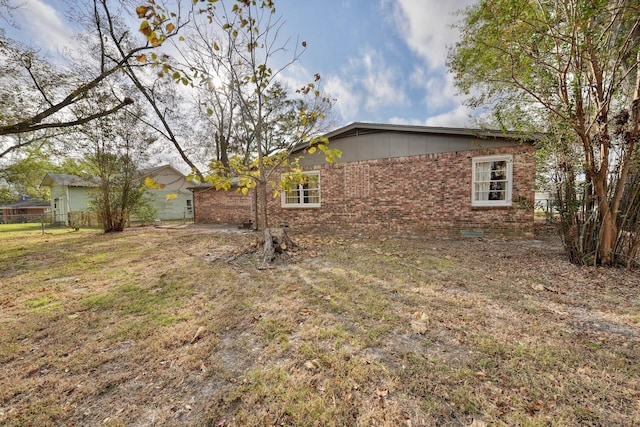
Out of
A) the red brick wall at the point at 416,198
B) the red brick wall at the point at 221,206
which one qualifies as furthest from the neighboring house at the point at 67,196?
the red brick wall at the point at 416,198

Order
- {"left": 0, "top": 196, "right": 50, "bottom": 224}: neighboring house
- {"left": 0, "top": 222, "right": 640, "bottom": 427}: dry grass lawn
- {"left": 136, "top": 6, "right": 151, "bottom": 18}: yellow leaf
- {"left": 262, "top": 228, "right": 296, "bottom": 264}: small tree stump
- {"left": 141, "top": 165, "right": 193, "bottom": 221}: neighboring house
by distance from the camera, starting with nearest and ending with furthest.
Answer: {"left": 0, "top": 222, "right": 640, "bottom": 427}: dry grass lawn
{"left": 136, "top": 6, "right": 151, "bottom": 18}: yellow leaf
{"left": 262, "top": 228, "right": 296, "bottom": 264}: small tree stump
{"left": 141, "top": 165, "right": 193, "bottom": 221}: neighboring house
{"left": 0, "top": 196, "right": 50, "bottom": 224}: neighboring house

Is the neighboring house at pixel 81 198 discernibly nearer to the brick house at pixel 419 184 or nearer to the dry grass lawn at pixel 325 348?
the brick house at pixel 419 184

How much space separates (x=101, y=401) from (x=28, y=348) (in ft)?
4.60

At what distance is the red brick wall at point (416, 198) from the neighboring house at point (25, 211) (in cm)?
1696

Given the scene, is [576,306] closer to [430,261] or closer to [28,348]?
[430,261]

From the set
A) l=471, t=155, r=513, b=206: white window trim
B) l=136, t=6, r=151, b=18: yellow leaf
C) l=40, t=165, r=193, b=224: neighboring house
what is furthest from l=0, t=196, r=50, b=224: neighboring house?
l=471, t=155, r=513, b=206: white window trim

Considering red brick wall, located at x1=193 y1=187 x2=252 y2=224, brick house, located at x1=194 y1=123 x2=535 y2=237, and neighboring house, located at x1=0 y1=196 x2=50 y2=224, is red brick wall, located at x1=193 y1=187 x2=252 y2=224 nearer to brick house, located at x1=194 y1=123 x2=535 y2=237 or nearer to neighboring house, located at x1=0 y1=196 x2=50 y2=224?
brick house, located at x1=194 y1=123 x2=535 y2=237

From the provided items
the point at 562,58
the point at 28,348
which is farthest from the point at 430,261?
the point at 28,348

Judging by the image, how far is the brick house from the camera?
7.34 m

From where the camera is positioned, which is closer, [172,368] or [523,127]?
[172,368]

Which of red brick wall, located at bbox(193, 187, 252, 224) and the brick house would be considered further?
red brick wall, located at bbox(193, 187, 252, 224)

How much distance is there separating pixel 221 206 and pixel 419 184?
11.0m

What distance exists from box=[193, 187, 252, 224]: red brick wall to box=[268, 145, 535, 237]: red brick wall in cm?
481

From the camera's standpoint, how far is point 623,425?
1.43 m
